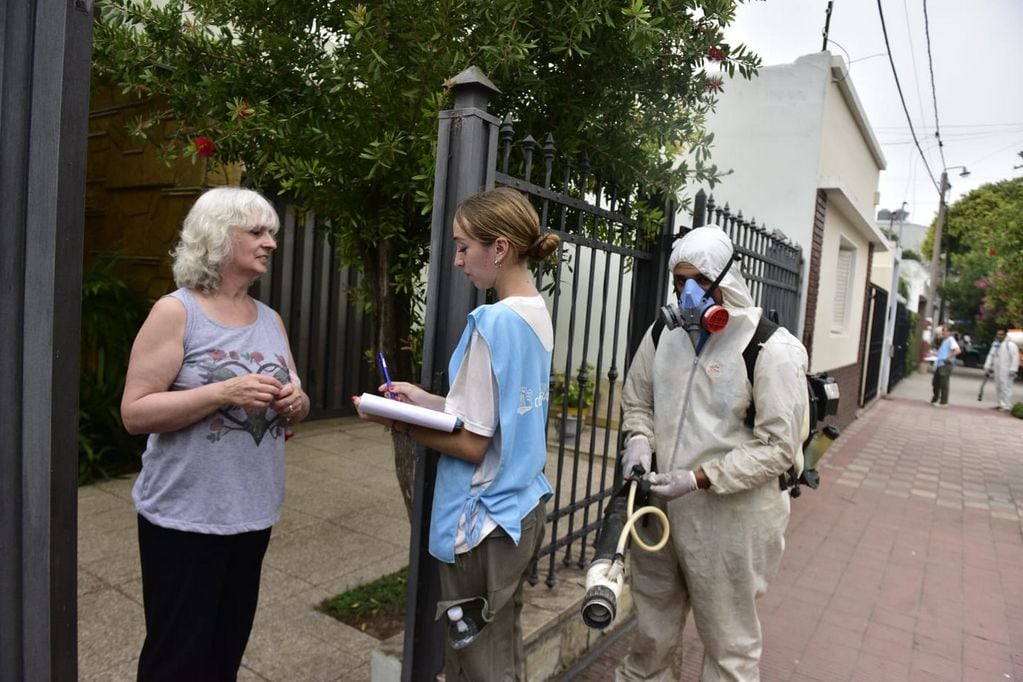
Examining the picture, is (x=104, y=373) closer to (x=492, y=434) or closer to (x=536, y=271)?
(x=536, y=271)

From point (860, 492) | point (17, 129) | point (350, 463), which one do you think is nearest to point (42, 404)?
point (17, 129)

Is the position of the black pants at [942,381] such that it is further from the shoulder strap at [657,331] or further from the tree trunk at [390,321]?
the tree trunk at [390,321]

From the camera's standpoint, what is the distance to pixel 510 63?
8.46 ft

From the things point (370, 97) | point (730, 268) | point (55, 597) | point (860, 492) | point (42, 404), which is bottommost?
point (860, 492)

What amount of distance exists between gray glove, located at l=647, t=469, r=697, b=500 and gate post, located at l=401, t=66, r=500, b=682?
800mm

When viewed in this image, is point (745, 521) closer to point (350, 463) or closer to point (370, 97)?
point (370, 97)

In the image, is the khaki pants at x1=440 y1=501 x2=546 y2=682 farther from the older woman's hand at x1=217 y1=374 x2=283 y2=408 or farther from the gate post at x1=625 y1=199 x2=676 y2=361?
the gate post at x1=625 y1=199 x2=676 y2=361

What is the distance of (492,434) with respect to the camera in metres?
1.81

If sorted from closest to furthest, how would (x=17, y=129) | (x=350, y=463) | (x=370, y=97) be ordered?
1. (x=17, y=129)
2. (x=370, y=97)
3. (x=350, y=463)

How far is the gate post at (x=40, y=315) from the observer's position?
→ 45.4 inches

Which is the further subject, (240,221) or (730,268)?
(730,268)

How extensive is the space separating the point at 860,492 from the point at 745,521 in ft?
18.6

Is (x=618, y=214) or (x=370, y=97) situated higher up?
(x=370, y=97)

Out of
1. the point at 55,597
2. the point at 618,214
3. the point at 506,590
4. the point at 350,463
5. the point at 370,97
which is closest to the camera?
the point at 55,597
